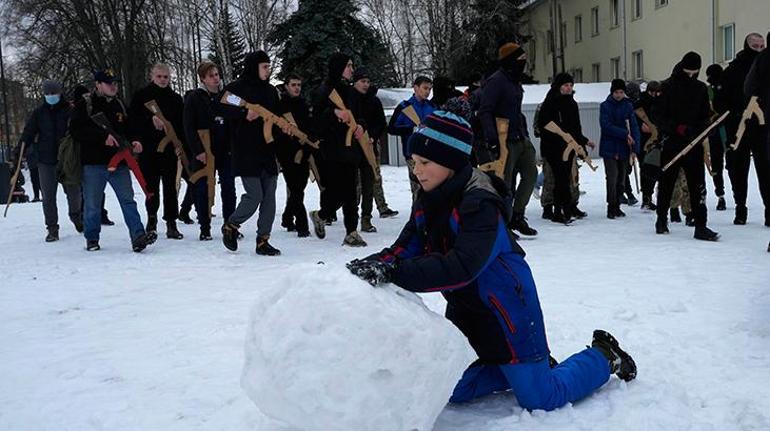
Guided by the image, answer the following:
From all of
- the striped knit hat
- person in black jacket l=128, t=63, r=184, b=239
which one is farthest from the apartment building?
the striped knit hat

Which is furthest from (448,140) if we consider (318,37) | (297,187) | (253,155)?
(318,37)

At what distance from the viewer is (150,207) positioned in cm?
847

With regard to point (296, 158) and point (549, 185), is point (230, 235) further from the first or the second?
point (549, 185)

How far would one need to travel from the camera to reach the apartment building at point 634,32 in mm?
24156

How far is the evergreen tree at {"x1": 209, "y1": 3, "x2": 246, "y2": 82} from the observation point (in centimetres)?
2988

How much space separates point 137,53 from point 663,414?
29.6 m

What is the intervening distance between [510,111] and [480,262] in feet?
16.9

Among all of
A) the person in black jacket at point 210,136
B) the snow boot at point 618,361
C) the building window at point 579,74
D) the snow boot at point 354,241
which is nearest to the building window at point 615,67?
the building window at point 579,74

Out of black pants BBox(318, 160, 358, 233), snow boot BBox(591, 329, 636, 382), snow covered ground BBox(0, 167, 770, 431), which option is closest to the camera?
snow covered ground BBox(0, 167, 770, 431)

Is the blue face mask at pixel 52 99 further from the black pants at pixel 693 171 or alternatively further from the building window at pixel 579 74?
the building window at pixel 579 74

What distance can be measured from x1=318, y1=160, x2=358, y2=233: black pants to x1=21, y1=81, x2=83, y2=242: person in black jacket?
322 cm

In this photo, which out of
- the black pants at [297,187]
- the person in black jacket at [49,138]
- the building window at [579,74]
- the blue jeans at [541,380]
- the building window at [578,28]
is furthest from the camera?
the building window at [579,74]

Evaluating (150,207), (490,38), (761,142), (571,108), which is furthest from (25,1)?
(761,142)

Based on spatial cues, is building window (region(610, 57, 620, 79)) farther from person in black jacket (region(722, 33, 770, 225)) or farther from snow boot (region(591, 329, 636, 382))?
snow boot (region(591, 329, 636, 382))
